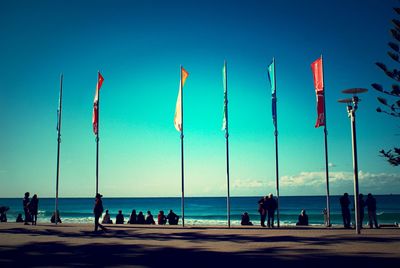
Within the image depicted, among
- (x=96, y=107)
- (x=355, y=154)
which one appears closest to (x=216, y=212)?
(x=96, y=107)

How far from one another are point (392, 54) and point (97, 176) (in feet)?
58.4

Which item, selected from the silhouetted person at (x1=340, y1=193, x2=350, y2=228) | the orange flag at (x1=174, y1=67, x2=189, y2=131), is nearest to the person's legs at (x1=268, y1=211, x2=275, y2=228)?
the silhouetted person at (x1=340, y1=193, x2=350, y2=228)

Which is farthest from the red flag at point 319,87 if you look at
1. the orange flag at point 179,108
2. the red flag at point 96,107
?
the red flag at point 96,107

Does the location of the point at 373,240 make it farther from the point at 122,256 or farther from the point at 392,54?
the point at 122,256

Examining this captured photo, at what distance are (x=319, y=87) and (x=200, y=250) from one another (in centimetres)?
1324

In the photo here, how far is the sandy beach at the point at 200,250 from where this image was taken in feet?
33.4

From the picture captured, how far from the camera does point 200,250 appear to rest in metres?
12.3

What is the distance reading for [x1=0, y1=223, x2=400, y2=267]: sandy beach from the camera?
10.2 m

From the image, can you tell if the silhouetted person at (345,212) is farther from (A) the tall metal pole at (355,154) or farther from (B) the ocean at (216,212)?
(B) the ocean at (216,212)

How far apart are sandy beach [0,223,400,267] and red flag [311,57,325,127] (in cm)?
755

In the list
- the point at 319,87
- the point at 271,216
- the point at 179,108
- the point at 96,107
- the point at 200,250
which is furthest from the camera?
the point at 96,107

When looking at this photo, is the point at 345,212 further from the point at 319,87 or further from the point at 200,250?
the point at 200,250

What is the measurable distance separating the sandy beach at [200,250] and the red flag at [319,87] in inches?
297

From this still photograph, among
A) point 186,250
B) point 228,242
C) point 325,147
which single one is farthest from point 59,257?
point 325,147
